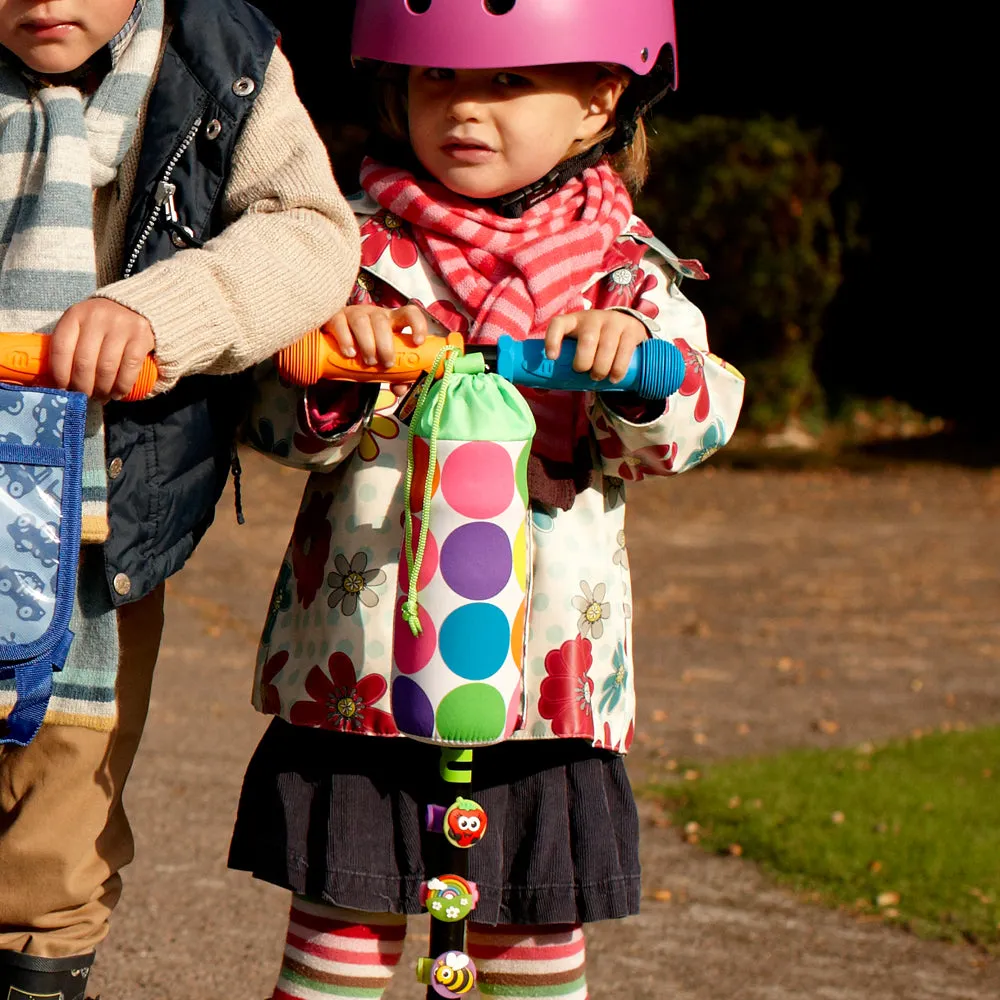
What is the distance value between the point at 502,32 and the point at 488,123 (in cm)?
14

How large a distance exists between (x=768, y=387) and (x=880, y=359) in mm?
1727

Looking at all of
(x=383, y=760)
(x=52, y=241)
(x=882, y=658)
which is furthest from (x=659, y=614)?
(x=52, y=241)

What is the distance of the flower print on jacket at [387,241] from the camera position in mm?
2617

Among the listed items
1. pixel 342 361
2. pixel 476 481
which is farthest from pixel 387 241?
pixel 476 481

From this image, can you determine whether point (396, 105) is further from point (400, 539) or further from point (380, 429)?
point (400, 539)

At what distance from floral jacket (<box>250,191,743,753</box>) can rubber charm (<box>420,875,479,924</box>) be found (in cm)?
32

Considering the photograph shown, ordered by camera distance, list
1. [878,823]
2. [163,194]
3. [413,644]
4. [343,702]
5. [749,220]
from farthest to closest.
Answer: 1. [749,220]
2. [878,823]
3. [343,702]
4. [163,194]
5. [413,644]

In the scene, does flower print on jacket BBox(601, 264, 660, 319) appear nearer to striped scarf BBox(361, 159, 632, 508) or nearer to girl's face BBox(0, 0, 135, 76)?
striped scarf BBox(361, 159, 632, 508)

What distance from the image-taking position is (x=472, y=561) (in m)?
2.15

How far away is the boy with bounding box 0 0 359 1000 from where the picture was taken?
2291 mm

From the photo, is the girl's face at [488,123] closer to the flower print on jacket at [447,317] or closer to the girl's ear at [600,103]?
the girl's ear at [600,103]

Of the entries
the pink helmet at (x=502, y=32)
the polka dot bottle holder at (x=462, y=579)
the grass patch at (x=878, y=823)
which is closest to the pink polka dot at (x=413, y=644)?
the polka dot bottle holder at (x=462, y=579)

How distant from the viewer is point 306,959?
2623 mm

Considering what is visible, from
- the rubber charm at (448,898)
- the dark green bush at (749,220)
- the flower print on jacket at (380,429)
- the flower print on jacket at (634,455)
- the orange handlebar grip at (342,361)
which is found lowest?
the rubber charm at (448,898)
